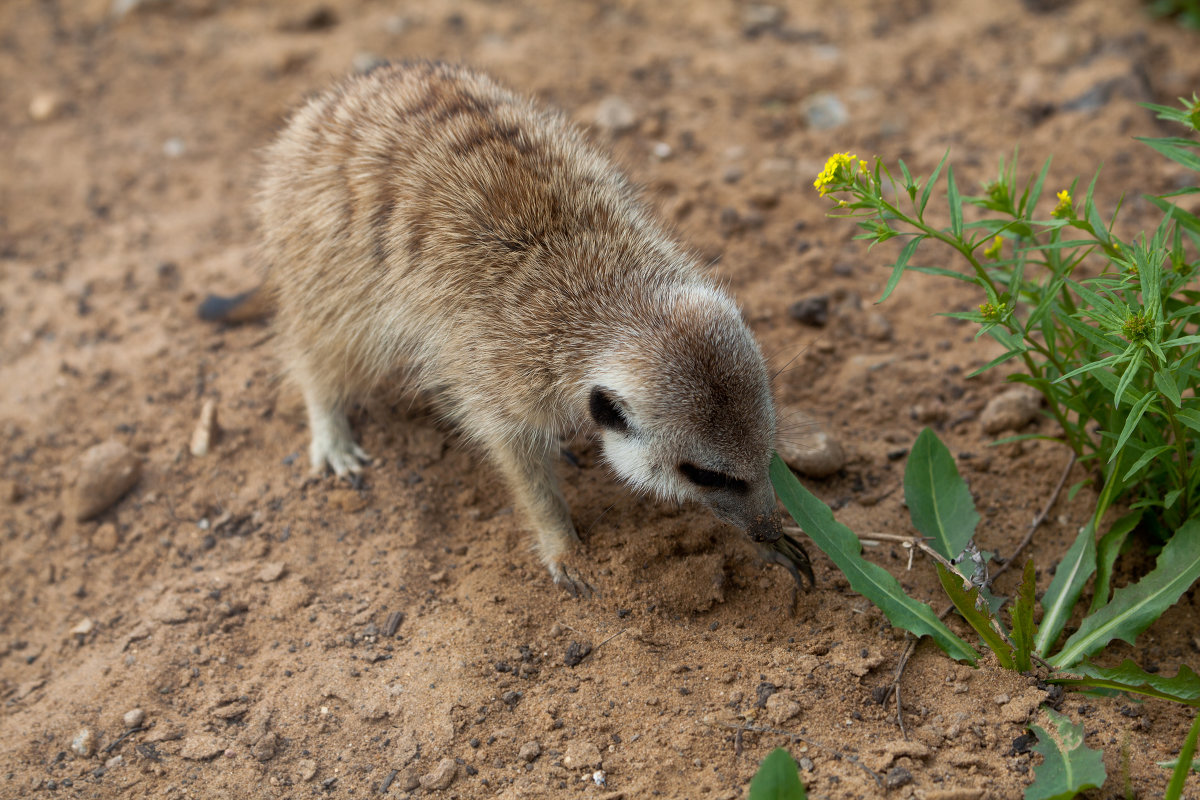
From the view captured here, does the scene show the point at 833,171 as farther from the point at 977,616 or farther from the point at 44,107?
the point at 44,107

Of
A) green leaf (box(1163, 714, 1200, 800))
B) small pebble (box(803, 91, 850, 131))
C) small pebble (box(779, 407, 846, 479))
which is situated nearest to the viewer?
green leaf (box(1163, 714, 1200, 800))

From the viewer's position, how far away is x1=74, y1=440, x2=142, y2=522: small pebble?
4.36 metres

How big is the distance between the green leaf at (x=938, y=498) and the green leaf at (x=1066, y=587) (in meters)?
0.34

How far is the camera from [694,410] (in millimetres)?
3340

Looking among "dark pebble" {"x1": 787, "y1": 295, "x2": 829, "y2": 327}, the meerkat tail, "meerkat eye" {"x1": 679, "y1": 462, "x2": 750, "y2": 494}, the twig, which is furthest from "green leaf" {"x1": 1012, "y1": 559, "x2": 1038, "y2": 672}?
the meerkat tail

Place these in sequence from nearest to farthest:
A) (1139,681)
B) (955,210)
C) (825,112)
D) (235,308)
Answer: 1. (1139,681)
2. (955,210)
3. (235,308)
4. (825,112)

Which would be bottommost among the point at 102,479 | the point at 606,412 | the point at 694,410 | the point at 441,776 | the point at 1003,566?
the point at 441,776

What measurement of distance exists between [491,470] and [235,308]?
1.95 m

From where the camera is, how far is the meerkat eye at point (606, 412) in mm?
3561

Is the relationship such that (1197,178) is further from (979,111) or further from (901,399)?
(901,399)

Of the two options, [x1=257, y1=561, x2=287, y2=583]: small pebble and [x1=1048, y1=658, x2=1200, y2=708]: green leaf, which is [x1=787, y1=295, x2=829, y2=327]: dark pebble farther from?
[x1=257, y1=561, x2=287, y2=583]: small pebble

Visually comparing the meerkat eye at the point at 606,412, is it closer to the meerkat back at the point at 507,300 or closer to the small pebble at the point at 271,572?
the meerkat back at the point at 507,300

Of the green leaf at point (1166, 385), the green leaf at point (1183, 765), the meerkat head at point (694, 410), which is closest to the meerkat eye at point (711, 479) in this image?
the meerkat head at point (694, 410)

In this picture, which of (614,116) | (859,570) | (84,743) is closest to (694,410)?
(859,570)
